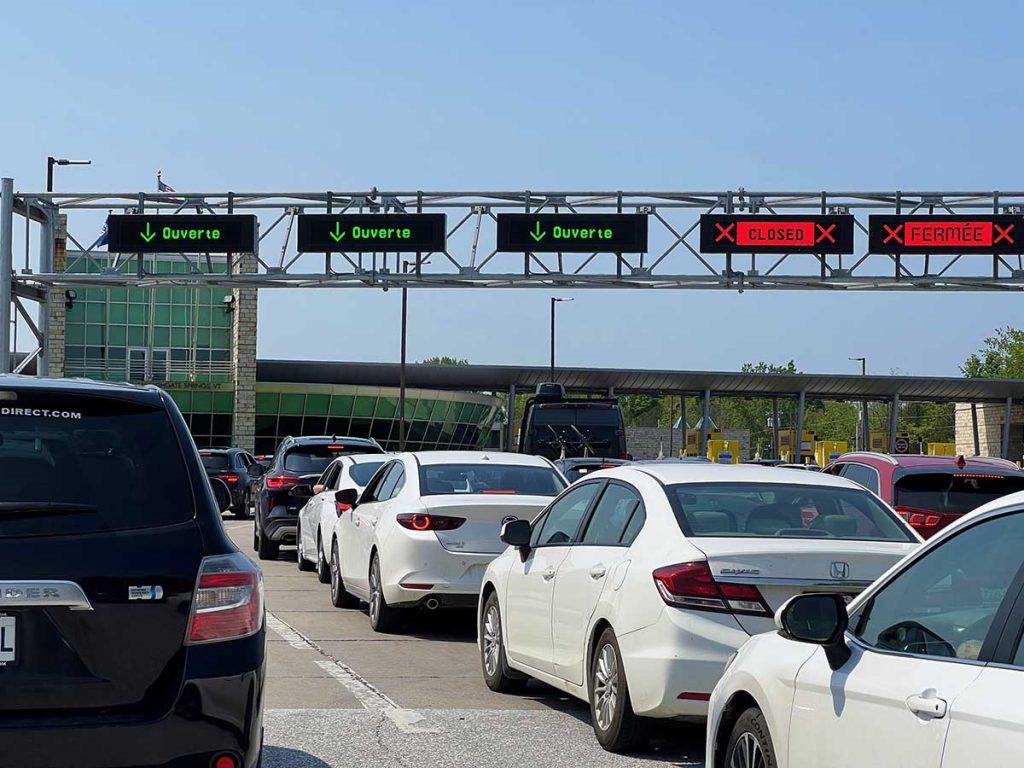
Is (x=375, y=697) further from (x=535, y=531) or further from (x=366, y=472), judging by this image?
(x=366, y=472)

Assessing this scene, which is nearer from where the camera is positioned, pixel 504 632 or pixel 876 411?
pixel 504 632

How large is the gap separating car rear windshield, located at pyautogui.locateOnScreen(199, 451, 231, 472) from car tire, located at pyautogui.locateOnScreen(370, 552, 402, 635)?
20671 mm

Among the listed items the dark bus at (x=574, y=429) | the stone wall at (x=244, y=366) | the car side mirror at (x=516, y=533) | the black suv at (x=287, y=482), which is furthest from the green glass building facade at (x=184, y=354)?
the car side mirror at (x=516, y=533)

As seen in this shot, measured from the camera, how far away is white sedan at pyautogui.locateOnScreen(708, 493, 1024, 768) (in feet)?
12.5

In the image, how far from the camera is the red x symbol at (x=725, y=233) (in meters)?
34.8

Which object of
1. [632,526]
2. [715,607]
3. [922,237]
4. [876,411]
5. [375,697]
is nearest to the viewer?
[715,607]

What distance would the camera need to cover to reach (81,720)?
4660mm

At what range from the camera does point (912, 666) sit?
428 cm

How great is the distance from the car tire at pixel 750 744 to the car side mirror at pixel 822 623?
0.60m

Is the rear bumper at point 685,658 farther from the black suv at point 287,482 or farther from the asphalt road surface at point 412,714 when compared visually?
the black suv at point 287,482

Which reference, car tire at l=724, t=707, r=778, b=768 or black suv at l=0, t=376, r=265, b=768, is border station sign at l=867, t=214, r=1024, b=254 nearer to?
car tire at l=724, t=707, r=778, b=768

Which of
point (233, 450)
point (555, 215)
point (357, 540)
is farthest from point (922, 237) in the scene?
point (357, 540)

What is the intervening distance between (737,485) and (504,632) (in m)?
2.14

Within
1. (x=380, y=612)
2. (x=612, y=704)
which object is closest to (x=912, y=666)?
(x=612, y=704)
